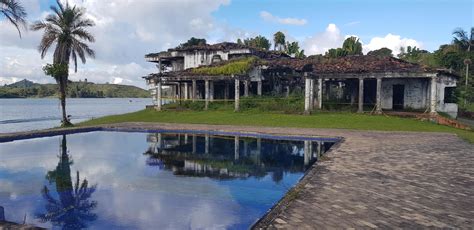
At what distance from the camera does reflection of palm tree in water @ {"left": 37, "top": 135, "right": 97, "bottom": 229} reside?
24.7ft

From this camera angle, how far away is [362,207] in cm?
679

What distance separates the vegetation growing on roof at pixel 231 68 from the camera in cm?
3319

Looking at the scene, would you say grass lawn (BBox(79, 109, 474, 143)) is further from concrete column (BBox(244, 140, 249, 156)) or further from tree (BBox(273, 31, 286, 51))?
tree (BBox(273, 31, 286, 51))

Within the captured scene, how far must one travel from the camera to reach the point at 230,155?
1518cm

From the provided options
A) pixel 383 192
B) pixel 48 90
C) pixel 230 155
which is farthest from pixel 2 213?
pixel 48 90

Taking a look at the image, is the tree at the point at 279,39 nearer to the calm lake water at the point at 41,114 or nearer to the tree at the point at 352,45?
the tree at the point at 352,45

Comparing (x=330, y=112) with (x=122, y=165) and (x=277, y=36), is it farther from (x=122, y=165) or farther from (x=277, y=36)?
Answer: (x=277, y=36)

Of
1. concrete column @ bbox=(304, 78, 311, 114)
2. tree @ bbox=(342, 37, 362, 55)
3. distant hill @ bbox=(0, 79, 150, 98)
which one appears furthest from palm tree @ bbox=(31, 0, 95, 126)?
distant hill @ bbox=(0, 79, 150, 98)

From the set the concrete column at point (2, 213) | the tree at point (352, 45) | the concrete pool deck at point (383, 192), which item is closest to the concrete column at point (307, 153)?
the concrete pool deck at point (383, 192)

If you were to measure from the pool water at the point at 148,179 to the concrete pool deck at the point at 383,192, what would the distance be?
122 centimetres

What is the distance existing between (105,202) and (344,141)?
10.7 meters

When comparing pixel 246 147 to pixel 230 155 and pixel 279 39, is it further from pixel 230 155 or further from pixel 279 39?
pixel 279 39

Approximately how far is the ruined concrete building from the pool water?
12098 millimetres

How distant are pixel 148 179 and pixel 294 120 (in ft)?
51.8
